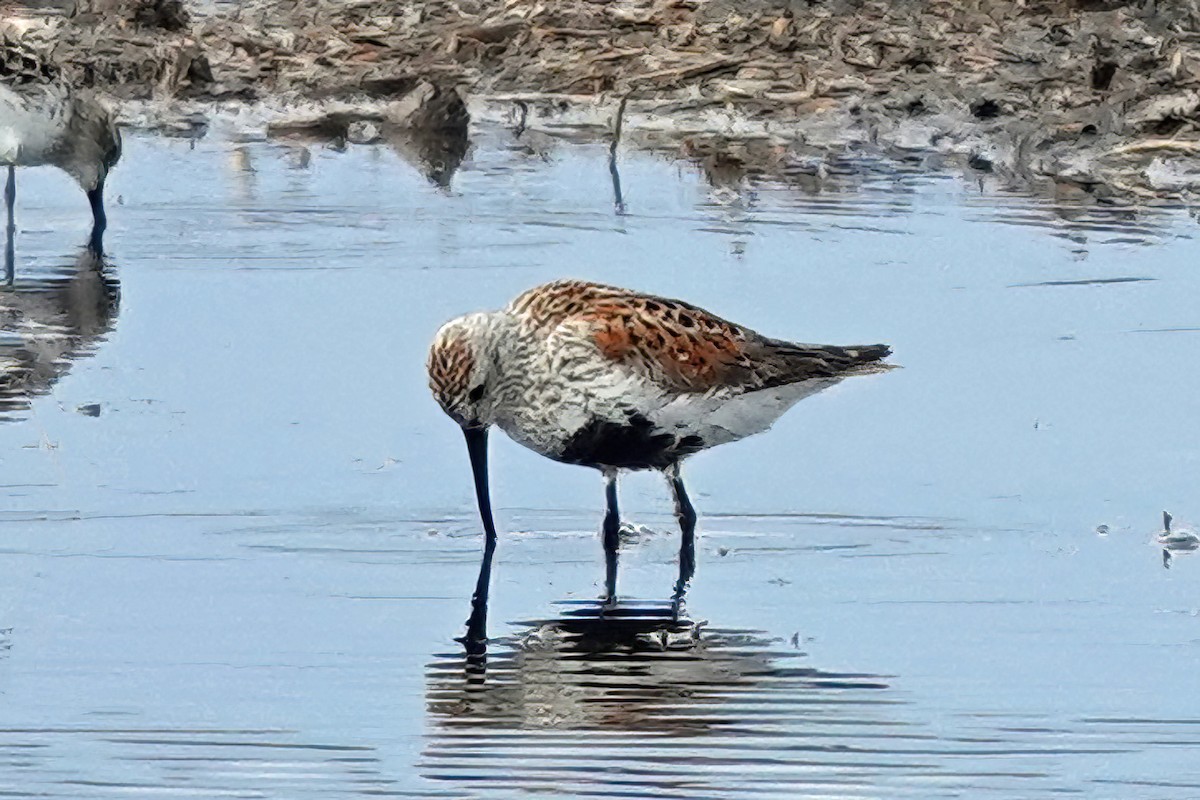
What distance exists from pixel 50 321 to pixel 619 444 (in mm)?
4268

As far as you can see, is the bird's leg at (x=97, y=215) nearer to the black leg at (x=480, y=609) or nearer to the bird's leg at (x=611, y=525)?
the bird's leg at (x=611, y=525)

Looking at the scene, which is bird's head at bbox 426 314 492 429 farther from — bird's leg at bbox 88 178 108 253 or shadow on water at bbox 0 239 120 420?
bird's leg at bbox 88 178 108 253

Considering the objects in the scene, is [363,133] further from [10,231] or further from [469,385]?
[469,385]

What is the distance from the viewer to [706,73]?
17.3 meters

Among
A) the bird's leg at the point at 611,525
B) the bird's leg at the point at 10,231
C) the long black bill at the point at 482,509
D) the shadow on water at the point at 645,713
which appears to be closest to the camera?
the shadow on water at the point at 645,713

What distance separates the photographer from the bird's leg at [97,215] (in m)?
14.5

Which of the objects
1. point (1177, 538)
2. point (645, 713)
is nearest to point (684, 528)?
point (1177, 538)

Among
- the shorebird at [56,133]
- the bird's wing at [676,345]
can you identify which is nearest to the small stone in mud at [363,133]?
the shorebird at [56,133]

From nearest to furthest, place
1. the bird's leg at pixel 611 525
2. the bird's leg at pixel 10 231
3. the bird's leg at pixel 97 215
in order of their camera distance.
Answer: the bird's leg at pixel 611 525 < the bird's leg at pixel 10 231 < the bird's leg at pixel 97 215

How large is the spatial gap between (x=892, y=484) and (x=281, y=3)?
10.6 m

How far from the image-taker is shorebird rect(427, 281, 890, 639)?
8898 mm

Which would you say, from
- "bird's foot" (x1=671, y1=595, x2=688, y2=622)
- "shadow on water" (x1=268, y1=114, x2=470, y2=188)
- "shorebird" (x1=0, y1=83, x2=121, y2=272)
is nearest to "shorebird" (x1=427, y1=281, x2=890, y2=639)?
"bird's foot" (x1=671, y1=595, x2=688, y2=622)

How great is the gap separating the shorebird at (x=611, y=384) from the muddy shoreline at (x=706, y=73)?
19.8 feet

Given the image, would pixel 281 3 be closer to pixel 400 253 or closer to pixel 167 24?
pixel 167 24
